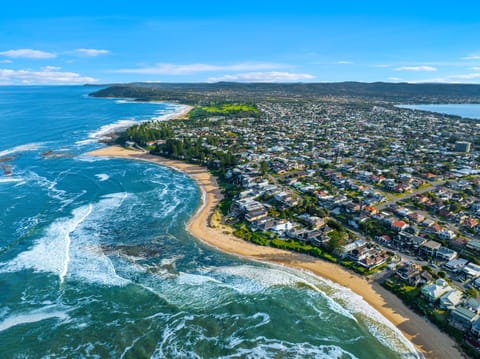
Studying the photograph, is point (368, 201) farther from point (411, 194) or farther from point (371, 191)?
point (411, 194)

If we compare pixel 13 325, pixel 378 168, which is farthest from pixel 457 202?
pixel 13 325

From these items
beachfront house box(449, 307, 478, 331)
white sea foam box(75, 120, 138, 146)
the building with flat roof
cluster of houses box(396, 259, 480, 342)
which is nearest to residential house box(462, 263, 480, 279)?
cluster of houses box(396, 259, 480, 342)

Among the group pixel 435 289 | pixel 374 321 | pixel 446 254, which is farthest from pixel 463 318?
pixel 446 254

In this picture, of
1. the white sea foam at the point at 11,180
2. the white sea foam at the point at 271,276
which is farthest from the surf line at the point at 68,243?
the white sea foam at the point at 11,180

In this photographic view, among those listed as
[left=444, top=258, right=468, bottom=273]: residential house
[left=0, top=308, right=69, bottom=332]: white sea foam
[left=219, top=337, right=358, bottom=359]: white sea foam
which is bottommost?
[left=0, top=308, right=69, bottom=332]: white sea foam

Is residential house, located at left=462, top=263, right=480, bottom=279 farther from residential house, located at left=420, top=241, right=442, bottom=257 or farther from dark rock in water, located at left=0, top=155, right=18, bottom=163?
dark rock in water, located at left=0, top=155, right=18, bottom=163

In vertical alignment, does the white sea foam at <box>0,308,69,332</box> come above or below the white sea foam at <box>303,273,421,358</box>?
below

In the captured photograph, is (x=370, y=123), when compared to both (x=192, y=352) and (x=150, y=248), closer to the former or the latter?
(x=150, y=248)

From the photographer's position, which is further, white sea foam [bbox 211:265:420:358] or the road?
the road
